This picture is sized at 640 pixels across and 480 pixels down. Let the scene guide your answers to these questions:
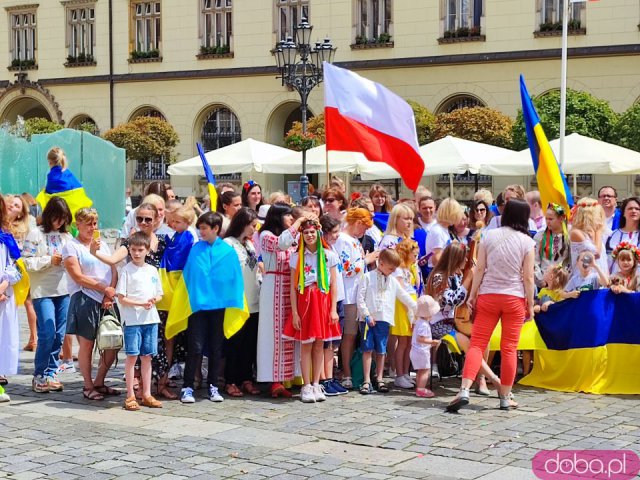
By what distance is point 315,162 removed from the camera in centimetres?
2039

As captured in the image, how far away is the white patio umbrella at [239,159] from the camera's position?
20.3m

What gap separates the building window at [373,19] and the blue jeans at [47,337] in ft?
78.8

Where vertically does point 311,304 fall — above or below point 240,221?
below

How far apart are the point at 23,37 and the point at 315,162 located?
23.0 m

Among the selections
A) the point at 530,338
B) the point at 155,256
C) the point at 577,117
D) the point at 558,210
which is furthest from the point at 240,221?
the point at 577,117

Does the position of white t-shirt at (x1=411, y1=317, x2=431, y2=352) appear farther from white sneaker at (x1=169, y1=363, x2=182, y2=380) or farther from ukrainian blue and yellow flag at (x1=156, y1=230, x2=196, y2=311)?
white sneaker at (x1=169, y1=363, x2=182, y2=380)

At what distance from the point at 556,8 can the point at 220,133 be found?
1217 cm

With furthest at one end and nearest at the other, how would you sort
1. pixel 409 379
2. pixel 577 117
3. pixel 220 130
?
pixel 220 130 → pixel 577 117 → pixel 409 379

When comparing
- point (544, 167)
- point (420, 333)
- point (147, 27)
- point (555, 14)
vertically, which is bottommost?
point (420, 333)

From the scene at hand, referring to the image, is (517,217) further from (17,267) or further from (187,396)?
(17,267)

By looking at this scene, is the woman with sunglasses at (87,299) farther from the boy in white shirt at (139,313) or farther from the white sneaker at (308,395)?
the white sneaker at (308,395)

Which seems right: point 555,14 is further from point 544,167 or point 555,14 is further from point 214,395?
point 214,395

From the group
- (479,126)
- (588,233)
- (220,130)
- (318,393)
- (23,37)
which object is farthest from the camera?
(23,37)

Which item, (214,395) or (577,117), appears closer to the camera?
(214,395)
